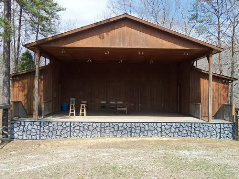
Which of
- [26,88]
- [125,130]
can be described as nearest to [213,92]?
[125,130]

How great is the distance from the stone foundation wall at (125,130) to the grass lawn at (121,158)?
1.27 ft

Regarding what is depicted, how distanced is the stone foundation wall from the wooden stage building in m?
0.62

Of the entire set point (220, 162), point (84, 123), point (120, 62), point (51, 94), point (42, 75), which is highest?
point (120, 62)

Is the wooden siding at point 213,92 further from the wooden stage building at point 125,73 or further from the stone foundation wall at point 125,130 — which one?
the stone foundation wall at point 125,130

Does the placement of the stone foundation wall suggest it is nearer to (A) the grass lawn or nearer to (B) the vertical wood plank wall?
(A) the grass lawn

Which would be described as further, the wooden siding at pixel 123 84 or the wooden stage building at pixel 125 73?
the wooden siding at pixel 123 84

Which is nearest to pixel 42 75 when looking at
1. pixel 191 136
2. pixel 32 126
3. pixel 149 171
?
pixel 32 126

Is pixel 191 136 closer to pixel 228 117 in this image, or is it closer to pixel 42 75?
pixel 228 117

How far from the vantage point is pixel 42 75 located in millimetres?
11031

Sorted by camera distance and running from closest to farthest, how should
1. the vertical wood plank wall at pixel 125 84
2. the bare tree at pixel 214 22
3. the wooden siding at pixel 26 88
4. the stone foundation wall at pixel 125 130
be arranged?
the stone foundation wall at pixel 125 130 → the wooden siding at pixel 26 88 → the vertical wood plank wall at pixel 125 84 → the bare tree at pixel 214 22

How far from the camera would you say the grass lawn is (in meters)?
5.20

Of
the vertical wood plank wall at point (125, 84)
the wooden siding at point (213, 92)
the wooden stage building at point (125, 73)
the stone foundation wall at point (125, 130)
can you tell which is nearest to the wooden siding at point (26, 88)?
the wooden stage building at point (125, 73)

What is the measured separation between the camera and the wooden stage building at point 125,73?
9.23 m

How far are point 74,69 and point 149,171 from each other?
9702 mm
